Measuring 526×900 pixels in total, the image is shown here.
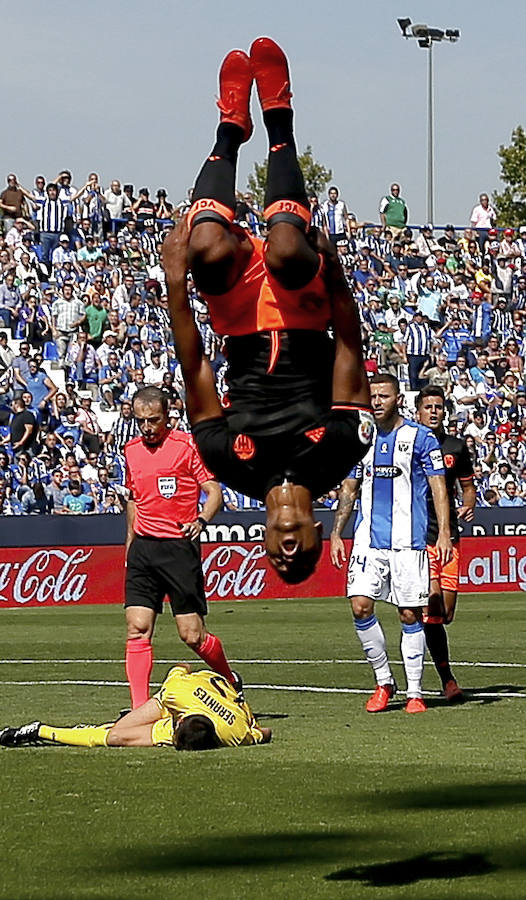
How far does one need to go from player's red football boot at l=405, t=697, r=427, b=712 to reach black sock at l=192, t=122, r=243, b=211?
17.1 feet

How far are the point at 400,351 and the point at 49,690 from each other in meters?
16.6

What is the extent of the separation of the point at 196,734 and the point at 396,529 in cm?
299

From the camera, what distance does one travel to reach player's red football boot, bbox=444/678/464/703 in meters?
12.9

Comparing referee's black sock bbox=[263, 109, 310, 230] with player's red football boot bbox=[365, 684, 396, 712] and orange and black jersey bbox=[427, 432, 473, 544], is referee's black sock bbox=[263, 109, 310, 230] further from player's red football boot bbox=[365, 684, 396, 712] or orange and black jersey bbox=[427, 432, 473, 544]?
orange and black jersey bbox=[427, 432, 473, 544]

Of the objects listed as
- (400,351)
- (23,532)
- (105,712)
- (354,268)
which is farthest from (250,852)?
(354,268)

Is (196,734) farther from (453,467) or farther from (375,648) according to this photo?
(453,467)

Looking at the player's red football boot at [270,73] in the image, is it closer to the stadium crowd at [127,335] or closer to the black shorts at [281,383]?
the black shorts at [281,383]

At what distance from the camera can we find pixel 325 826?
25.5 feet

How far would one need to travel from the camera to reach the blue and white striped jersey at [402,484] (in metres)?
12.5

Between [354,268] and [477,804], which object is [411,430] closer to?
→ [477,804]

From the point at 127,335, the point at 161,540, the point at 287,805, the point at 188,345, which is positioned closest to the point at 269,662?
the point at 161,540

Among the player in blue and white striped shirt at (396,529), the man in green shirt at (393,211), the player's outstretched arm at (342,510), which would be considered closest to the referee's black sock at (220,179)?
the player in blue and white striped shirt at (396,529)

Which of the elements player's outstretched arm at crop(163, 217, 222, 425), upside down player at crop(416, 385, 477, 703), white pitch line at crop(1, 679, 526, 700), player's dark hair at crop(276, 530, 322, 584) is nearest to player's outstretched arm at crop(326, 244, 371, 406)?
player's outstretched arm at crop(163, 217, 222, 425)

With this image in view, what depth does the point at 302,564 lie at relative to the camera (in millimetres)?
7641
